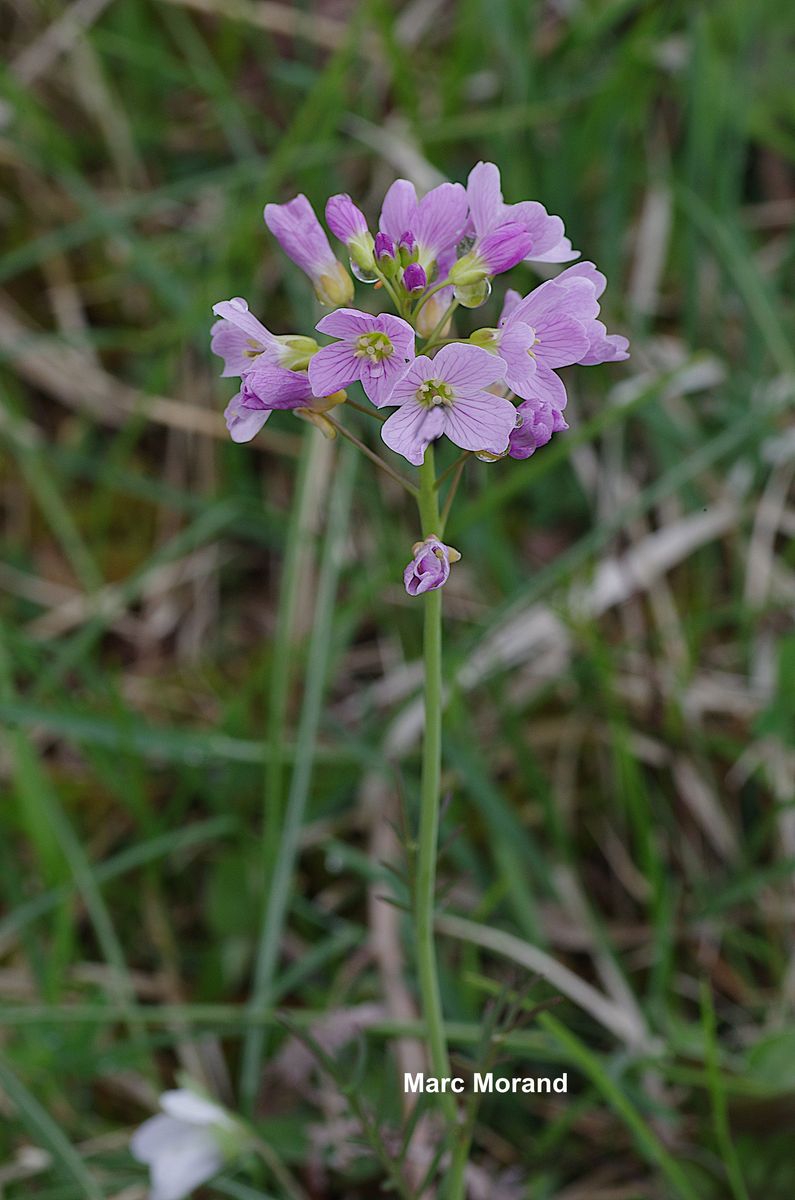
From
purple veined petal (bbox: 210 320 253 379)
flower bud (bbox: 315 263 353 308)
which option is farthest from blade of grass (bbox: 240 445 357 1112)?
flower bud (bbox: 315 263 353 308)

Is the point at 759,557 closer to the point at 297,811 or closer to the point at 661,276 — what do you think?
the point at 661,276

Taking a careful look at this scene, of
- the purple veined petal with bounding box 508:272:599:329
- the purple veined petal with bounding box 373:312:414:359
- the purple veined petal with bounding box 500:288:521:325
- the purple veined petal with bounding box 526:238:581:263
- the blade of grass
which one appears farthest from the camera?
the blade of grass

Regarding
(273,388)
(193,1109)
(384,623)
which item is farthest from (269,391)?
(384,623)

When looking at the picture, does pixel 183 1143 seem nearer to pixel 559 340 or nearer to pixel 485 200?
pixel 559 340

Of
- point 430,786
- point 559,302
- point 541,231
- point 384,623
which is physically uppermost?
point 384,623

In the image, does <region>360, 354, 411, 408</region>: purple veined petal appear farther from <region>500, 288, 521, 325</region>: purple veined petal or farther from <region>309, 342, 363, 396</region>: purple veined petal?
<region>500, 288, 521, 325</region>: purple veined petal

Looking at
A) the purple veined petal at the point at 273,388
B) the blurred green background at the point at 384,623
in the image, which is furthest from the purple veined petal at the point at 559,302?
the blurred green background at the point at 384,623
